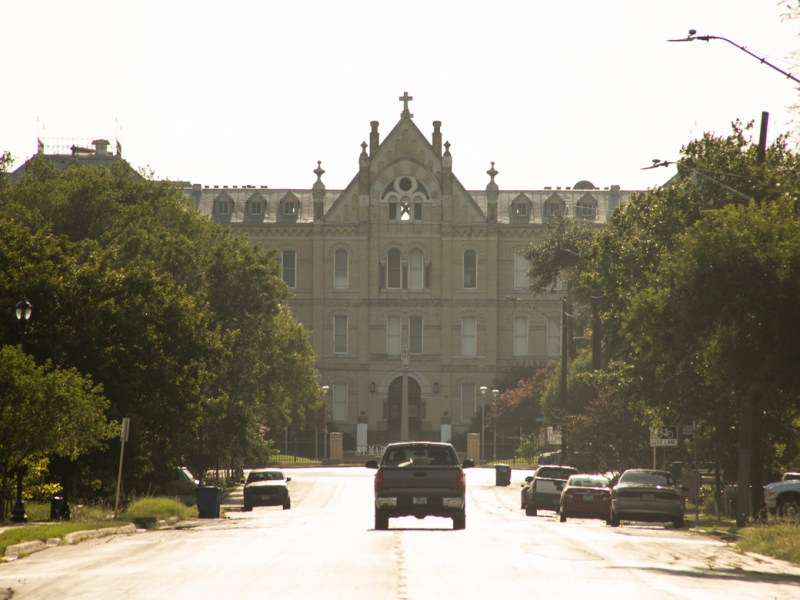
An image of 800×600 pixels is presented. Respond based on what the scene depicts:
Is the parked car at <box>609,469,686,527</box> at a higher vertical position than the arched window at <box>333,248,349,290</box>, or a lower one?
lower

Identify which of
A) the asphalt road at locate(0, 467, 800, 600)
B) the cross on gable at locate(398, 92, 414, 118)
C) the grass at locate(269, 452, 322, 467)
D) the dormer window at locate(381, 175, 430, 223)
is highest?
the cross on gable at locate(398, 92, 414, 118)

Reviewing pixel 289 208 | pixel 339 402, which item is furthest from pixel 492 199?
pixel 339 402

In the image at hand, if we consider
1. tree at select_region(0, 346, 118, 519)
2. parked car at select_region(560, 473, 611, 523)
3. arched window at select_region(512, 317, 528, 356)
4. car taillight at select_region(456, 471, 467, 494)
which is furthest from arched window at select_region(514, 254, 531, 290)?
car taillight at select_region(456, 471, 467, 494)

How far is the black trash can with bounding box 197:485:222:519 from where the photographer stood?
131 feet

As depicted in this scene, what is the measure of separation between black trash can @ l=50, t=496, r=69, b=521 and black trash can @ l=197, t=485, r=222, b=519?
592cm

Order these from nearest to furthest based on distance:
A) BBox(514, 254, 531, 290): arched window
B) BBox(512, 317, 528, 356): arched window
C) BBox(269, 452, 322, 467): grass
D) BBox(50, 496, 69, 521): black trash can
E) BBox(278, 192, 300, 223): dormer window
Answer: BBox(50, 496, 69, 521): black trash can, BBox(269, 452, 322, 467): grass, BBox(514, 254, 531, 290): arched window, BBox(512, 317, 528, 356): arched window, BBox(278, 192, 300, 223): dormer window

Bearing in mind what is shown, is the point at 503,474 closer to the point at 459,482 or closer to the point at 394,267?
the point at 459,482

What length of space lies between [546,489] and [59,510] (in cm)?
1589

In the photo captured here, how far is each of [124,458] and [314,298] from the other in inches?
2638

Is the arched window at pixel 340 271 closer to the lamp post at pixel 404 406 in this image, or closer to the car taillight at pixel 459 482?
the lamp post at pixel 404 406

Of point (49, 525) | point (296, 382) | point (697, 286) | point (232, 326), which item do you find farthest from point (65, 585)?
point (296, 382)

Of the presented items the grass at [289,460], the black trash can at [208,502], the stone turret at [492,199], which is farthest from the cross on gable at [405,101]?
the black trash can at [208,502]

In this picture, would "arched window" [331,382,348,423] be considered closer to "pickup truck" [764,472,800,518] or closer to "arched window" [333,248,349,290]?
"arched window" [333,248,349,290]

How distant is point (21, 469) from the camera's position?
32.7 m
